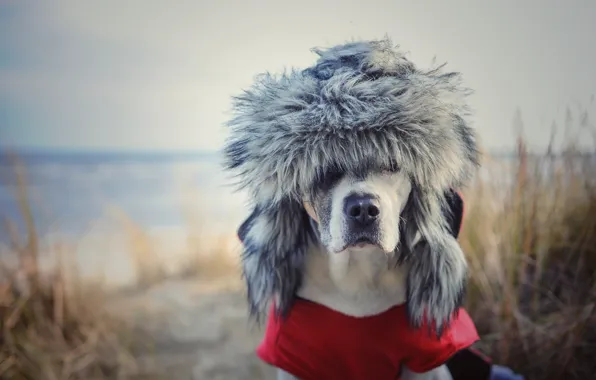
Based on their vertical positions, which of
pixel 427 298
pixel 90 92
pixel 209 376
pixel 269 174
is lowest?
pixel 209 376

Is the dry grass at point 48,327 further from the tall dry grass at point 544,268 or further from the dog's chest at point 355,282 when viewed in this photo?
the tall dry grass at point 544,268

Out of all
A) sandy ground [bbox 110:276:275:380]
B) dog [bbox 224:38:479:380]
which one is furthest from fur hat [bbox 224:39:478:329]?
sandy ground [bbox 110:276:275:380]

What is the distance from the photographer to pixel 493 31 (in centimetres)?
112

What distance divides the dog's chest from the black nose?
134 mm

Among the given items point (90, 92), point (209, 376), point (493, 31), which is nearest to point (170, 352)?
point (209, 376)

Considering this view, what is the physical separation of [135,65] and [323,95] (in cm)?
54

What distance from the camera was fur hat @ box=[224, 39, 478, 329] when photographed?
754 mm

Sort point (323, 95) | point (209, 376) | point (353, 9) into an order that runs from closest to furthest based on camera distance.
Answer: point (323, 95) < point (353, 9) < point (209, 376)

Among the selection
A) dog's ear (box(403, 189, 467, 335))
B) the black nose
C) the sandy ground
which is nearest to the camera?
the black nose

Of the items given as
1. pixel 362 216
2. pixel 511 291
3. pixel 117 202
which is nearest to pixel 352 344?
pixel 362 216

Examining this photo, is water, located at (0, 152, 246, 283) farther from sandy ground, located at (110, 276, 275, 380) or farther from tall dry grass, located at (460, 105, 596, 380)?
tall dry grass, located at (460, 105, 596, 380)

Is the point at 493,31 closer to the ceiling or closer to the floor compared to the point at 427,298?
closer to the ceiling

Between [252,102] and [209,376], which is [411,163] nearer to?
[252,102]

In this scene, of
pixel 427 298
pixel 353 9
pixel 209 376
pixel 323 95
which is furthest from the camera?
pixel 209 376
